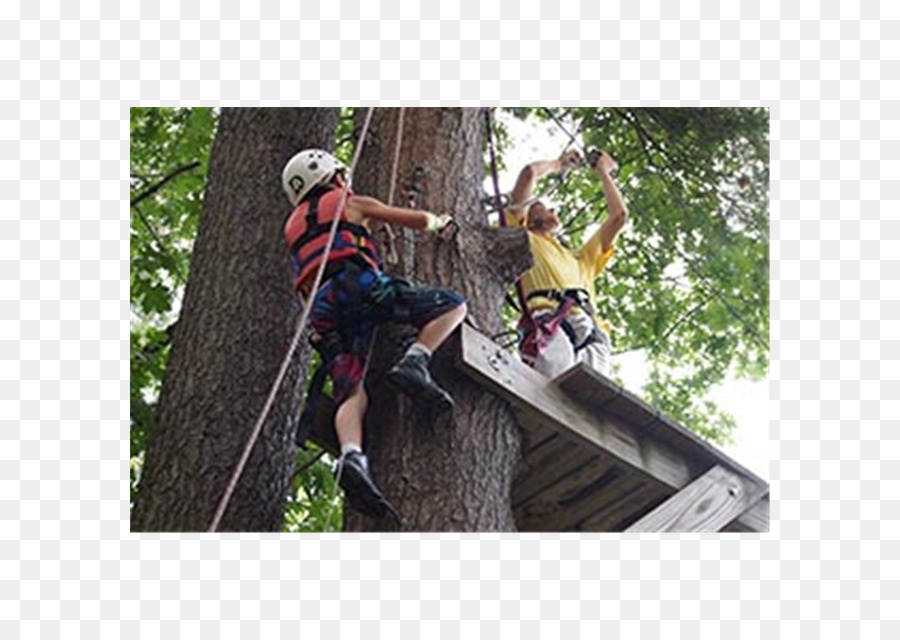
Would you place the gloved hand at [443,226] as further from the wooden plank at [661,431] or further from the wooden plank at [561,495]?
the wooden plank at [561,495]

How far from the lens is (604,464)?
164 inches

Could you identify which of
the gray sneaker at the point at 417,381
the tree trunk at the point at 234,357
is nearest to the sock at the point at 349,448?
the gray sneaker at the point at 417,381

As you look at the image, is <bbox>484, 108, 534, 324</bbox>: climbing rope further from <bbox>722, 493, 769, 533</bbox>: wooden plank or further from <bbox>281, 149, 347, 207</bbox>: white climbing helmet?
<bbox>722, 493, 769, 533</bbox>: wooden plank

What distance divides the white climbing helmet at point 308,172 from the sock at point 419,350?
0.94 metres

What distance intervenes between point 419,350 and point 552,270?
1678 mm

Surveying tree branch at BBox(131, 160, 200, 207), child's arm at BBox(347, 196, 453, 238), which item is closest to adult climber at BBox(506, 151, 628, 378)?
child's arm at BBox(347, 196, 453, 238)

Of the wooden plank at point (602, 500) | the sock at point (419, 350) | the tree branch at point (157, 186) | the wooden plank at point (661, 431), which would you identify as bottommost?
the wooden plank at point (602, 500)

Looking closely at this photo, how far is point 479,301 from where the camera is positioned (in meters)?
4.10

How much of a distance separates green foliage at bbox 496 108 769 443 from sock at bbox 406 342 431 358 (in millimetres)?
2700

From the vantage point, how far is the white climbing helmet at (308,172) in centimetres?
429

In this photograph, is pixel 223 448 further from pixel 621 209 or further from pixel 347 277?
pixel 621 209

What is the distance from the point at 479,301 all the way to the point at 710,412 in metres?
5.11

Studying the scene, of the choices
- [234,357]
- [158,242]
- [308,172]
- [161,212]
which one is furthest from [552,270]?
[161,212]

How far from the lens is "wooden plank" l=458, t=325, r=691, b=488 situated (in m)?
3.74
